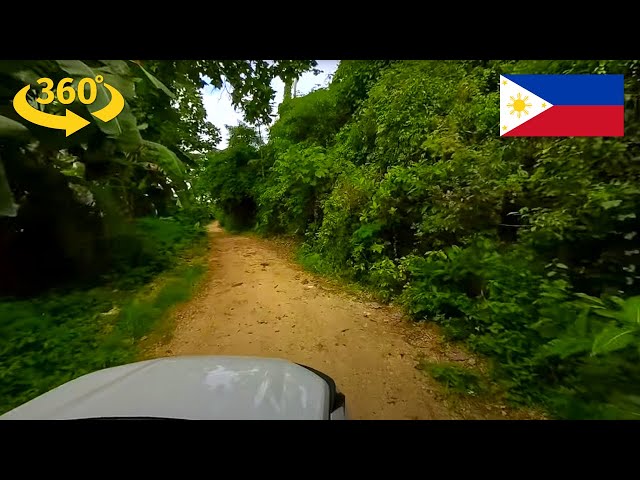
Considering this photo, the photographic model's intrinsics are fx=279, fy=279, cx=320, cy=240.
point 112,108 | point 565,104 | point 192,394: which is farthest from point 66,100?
point 565,104

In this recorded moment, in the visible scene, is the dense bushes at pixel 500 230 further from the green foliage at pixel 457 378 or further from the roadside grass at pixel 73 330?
the roadside grass at pixel 73 330

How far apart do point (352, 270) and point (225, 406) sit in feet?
13.1

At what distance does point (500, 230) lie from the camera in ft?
10.7

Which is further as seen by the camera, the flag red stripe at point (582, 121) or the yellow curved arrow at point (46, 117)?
the yellow curved arrow at point (46, 117)

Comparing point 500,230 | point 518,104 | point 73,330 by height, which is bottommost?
point 73,330

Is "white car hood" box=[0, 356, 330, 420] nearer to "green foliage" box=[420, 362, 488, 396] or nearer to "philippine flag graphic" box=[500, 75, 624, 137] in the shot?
"green foliage" box=[420, 362, 488, 396]

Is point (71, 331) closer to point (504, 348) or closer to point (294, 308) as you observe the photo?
point (294, 308)

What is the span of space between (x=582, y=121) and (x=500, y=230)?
57.9 inches

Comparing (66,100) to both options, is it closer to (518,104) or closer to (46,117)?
(46,117)

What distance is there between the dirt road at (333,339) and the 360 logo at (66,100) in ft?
7.77

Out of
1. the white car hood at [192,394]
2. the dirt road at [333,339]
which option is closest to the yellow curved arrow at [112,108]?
the white car hood at [192,394]

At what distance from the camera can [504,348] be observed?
2.58 m

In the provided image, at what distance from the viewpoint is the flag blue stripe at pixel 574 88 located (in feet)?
6.12
